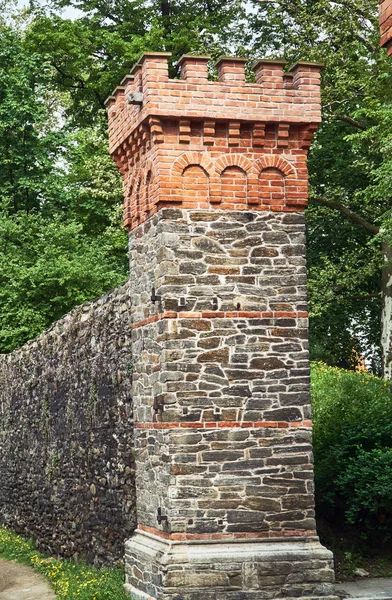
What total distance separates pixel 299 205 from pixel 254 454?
9.84 feet

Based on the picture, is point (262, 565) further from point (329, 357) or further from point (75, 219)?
point (329, 357)

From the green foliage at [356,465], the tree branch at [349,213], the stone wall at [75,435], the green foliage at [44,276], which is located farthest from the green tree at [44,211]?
the green foliage at [356,465]

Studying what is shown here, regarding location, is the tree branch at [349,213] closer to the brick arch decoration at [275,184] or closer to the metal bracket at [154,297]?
the brick arch decoration at [275,184]

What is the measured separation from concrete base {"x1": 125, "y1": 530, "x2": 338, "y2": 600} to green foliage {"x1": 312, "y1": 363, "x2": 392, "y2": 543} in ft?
6.62

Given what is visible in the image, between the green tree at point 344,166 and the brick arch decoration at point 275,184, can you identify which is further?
the green tree at point 344,166

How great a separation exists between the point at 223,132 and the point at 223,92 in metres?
0.46

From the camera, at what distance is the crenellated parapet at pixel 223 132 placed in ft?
37.9

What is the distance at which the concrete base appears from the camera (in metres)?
11.0

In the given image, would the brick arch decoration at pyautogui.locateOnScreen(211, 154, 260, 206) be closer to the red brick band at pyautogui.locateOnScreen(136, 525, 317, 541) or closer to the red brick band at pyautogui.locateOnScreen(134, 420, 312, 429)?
the red brick band at pyautogui.locateOnScreen(134, 420, 312, 429)

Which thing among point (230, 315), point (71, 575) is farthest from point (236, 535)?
point (71, 575)

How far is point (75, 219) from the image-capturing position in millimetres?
26641

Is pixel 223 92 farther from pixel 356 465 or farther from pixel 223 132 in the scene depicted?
pixel 356 465

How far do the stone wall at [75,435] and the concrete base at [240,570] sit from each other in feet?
6.09

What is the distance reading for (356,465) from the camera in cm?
1356
